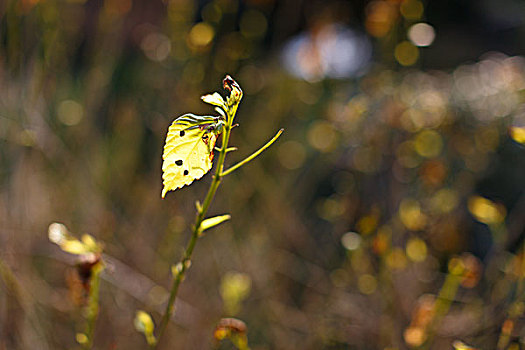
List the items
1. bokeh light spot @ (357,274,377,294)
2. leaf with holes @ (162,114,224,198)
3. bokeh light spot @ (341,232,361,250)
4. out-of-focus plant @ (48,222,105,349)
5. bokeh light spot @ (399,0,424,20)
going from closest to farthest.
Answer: leaf with holes @ (162,114,224,198) < out-of-focus plant @ (48,222,105,349) < bokeh light spot @ (341,232,361,250) < bokeh light spot @ (357,274,377,294) < bokeh light spot @ (399,0,424,20)

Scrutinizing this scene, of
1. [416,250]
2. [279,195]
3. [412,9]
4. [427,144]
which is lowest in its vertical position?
[279,195]

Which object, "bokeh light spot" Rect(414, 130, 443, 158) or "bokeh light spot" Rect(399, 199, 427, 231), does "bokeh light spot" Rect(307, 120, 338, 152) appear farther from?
"bokeh light spot" Rect(399, 199, 427, 231)

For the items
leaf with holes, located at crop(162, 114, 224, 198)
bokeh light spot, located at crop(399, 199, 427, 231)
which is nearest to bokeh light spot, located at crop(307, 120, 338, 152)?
→ bokeh light spot, located at crop(399, 199, 427, 231)

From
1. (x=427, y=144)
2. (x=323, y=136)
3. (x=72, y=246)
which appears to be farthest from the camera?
(x=323, y=136)

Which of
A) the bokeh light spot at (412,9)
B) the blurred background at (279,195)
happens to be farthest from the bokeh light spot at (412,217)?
the bokeh light spot at (412,9)

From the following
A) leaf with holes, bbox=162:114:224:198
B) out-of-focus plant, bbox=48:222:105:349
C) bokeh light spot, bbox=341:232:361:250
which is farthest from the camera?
bokeh light spot, bbox=341:232:361:250

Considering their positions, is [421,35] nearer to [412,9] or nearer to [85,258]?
[412,9]

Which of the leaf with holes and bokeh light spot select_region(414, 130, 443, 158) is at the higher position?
the leaf with holes

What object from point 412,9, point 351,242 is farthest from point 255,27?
point 351,242

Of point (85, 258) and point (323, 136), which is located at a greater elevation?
point (85, 258)

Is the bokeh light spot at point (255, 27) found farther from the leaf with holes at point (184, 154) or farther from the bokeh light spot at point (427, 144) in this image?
the leaf with holes at point (184, 154)
